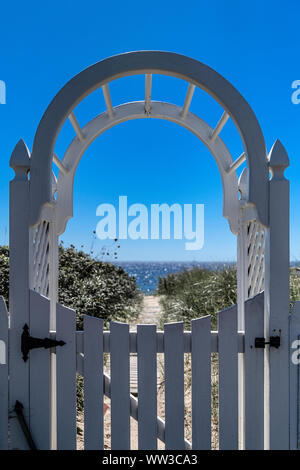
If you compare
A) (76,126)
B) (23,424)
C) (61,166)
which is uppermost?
(76,126)

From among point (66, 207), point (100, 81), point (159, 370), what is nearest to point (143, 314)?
point (159, 370)

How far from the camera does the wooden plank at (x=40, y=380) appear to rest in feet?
5.16

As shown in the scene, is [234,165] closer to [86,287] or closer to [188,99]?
[188,99]

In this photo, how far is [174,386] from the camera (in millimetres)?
1585

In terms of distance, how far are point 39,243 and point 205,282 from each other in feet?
13.4

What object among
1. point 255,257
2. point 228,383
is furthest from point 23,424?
point 255,257

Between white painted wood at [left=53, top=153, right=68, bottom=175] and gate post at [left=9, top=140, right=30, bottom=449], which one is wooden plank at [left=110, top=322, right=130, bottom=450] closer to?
gate post at [left=9, top=140, right=30, bottom=449]

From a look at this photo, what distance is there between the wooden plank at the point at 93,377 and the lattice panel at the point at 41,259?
395 mm

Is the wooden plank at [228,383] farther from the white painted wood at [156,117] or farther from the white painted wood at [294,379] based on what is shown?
the white painted wood at [156,117]

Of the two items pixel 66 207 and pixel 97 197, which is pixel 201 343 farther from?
pixel 97 197

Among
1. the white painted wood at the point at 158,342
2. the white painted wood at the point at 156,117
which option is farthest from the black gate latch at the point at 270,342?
the white painted wood at the point at 156,117

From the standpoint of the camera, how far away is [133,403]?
1.62 meters

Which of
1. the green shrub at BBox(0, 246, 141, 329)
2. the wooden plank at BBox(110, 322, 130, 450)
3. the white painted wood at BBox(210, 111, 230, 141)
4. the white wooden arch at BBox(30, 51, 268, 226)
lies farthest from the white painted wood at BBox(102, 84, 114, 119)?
the green shrub at BBox(0, 246, 141, 329)

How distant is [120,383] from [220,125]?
1605 mm
